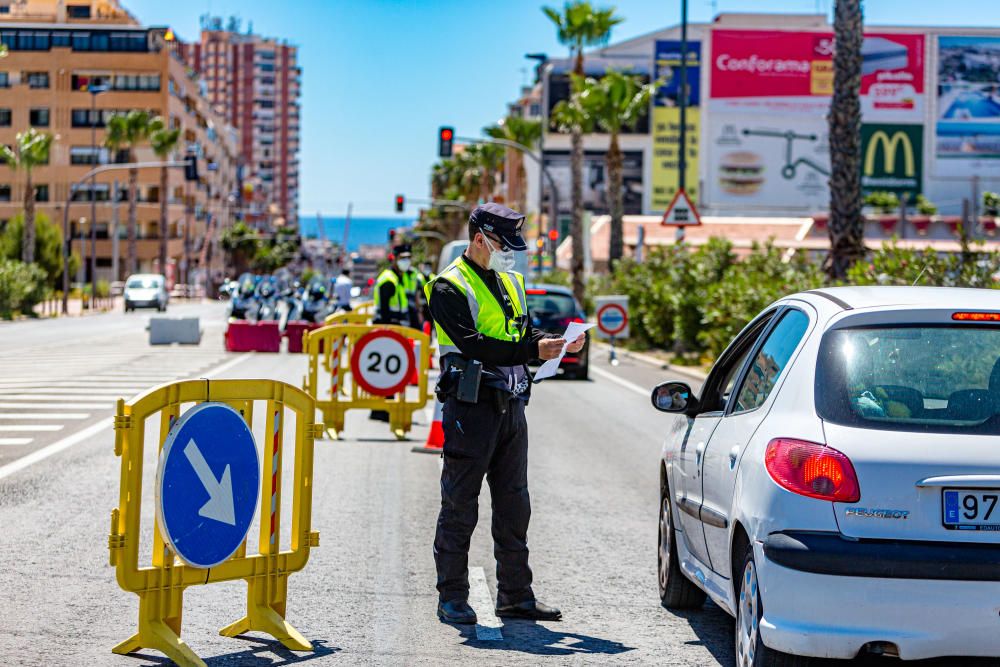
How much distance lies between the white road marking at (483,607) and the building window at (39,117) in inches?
4238

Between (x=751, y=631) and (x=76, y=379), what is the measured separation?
18259 millimetres

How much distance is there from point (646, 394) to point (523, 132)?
60.1m

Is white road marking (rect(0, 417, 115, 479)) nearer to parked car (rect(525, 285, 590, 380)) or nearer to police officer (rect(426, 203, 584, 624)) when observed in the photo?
police officer (rect(426, 203, 584, 624))

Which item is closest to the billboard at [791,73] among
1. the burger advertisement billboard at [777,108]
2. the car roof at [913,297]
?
the burger advertisement billboard at [777,108]

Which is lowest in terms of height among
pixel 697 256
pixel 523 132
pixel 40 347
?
pixel 40 347

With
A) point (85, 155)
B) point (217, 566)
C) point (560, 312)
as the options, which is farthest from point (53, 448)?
point (85, 155)

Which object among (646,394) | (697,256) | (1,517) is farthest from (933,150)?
(1,517)

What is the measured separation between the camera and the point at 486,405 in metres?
6.71

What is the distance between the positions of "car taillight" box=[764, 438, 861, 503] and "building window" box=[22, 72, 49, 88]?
110873mm

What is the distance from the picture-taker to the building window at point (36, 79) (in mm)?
108438

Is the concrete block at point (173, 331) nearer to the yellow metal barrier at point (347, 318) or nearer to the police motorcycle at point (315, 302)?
the police motorcycle at point (315, 302)

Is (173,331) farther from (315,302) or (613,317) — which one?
(613,317)

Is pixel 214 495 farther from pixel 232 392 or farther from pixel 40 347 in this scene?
pixel 40 347

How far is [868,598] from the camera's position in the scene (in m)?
4.77
